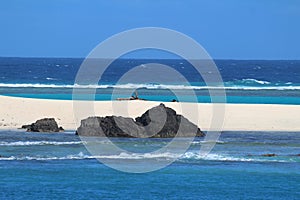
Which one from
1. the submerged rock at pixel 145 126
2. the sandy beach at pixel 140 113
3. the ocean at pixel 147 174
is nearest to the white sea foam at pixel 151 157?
the ocean at pixel 147 174

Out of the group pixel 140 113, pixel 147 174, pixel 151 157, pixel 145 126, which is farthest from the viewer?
pixel 140 113

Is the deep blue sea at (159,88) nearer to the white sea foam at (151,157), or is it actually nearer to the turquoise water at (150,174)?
the turquoise water at (150,174)

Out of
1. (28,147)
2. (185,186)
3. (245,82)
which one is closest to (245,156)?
(185,186)

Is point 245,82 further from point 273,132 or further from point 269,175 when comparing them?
point 269,175

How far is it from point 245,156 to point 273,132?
7554mm

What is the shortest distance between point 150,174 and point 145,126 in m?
7.44

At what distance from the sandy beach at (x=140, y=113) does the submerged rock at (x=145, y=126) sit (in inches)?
112

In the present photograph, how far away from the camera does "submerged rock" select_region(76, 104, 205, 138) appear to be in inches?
1121

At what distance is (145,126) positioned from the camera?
2886cm

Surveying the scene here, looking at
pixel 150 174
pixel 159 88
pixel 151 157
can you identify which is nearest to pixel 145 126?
pixel 151 157

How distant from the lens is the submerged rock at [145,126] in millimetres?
28469

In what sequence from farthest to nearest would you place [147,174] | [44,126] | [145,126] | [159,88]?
[159,88] → [44,126] → [145,126] → [147,174]

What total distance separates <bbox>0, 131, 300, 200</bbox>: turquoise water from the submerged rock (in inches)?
41.8

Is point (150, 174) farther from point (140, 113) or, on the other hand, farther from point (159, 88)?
point (159, 88)
